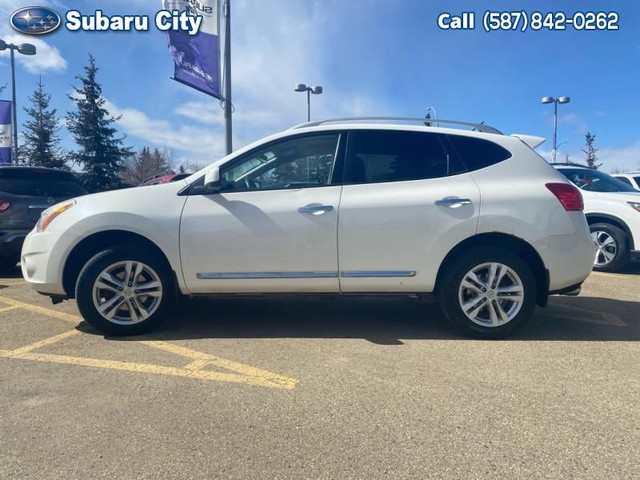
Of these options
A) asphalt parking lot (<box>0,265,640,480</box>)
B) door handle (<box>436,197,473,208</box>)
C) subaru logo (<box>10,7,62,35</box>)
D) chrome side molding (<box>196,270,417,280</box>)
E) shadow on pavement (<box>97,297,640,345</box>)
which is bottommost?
asphalt parking lot (<box>0,265,640,480</box>)

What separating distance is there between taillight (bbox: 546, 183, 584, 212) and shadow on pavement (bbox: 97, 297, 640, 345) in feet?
3.71

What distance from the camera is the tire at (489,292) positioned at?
12.2ft

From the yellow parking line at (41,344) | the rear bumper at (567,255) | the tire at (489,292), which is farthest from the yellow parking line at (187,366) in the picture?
the rear bumper at (567,255)

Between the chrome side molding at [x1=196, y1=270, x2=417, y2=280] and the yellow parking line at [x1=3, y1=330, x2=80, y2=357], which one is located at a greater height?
the chrome side molding at [x1=196, y1=270, x2=417, y2=280]

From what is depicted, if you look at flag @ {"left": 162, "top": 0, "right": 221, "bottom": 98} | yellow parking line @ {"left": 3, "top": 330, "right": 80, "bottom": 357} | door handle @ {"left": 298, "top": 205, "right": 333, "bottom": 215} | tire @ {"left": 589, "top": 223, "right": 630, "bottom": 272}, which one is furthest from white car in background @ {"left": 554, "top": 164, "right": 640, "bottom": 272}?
flag @ {"left": 162, "top": 0, "right": 221, "bottom": 98}

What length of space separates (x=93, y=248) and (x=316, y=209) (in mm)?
1985

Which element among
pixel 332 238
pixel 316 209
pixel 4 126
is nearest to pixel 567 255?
pixel 332 238

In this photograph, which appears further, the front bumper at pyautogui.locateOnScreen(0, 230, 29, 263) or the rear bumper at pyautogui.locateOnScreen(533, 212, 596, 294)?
the front bumper at pyautogui.locateOnScreen(0, 230, 29, 263)

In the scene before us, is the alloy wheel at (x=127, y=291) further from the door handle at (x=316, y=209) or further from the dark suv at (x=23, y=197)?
the dark suv at (x=23, y=197)

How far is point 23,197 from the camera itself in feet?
21.0

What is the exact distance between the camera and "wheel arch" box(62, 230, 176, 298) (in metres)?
3.82

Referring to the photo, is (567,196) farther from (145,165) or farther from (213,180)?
(145,165)

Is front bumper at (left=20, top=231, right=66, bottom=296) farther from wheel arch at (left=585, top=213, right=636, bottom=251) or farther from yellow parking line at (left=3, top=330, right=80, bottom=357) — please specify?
wheel arch at (left=585, top=213, right=636, bottom=251)

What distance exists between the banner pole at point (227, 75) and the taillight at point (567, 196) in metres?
7.86
